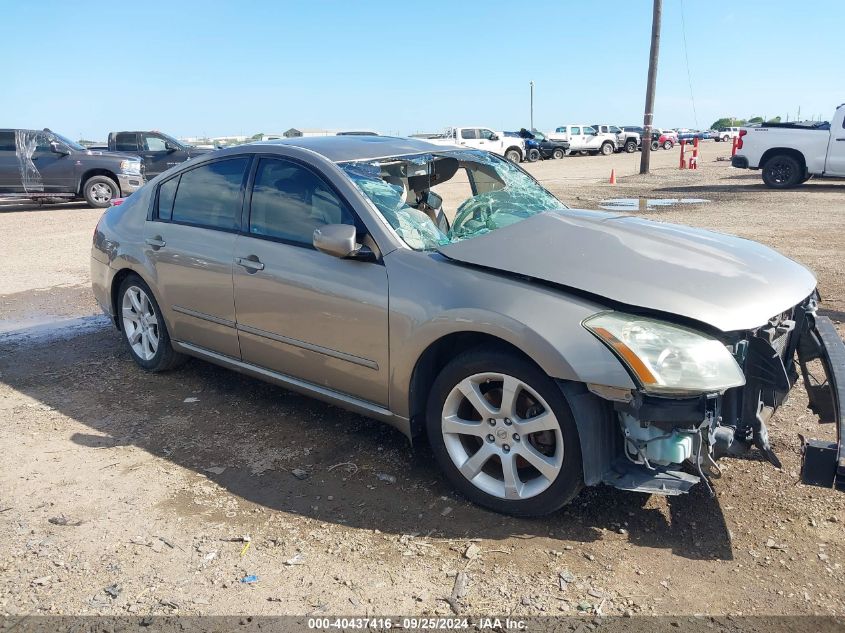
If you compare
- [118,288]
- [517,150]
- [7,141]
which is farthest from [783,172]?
[517,150]

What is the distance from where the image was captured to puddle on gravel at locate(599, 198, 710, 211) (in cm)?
1339

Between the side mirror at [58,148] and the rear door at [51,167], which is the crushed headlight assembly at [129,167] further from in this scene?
the side mirror at [58,148]

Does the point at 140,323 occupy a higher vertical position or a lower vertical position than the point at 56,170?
lower

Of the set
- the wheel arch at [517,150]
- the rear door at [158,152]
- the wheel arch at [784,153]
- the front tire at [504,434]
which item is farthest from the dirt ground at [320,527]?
the wheel arch at [517,150]

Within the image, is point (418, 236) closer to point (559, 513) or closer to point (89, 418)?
point (559, 513)

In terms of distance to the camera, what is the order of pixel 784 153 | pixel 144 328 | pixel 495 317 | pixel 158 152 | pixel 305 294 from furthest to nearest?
pixel 158 152
pixel 784 153
pixel 144 328
pixel 305 294
pixel 495 317

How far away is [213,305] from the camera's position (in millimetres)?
4258

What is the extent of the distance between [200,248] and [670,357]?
287 cm

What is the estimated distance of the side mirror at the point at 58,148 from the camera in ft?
52.8

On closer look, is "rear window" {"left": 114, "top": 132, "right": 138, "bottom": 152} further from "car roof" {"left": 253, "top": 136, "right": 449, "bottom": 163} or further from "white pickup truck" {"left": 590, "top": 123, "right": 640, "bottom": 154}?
"white pickup truck" {"left": 590, "top": 123, "right": 640, "bottom": 154}

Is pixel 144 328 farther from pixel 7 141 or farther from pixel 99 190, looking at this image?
pixel 7 141

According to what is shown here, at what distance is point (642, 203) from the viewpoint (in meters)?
14.3

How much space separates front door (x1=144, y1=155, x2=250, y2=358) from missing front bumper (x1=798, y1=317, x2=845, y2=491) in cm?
299

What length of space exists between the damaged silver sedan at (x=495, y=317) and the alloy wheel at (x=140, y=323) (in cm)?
41
